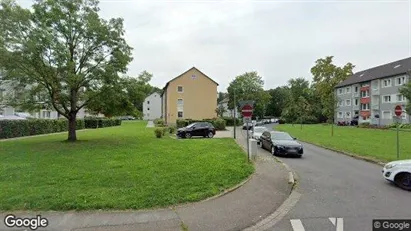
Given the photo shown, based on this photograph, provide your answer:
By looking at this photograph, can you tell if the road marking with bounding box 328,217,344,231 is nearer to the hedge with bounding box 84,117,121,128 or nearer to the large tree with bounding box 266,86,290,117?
the hedge with bounding box 84,117,121,128

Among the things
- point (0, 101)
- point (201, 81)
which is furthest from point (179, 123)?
point (0, 101)

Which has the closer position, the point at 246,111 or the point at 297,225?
the point at 297,225

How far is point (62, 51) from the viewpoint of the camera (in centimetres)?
1753

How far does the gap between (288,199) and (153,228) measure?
3.99m

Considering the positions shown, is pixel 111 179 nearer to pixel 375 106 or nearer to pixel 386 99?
pixel 386 99

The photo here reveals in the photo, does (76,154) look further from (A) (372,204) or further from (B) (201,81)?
(B) (201,81)

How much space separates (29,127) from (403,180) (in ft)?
98.8

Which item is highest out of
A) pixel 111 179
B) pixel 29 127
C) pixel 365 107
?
pixel 365 107

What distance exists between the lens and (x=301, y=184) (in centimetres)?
944

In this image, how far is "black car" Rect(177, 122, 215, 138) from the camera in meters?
26.8

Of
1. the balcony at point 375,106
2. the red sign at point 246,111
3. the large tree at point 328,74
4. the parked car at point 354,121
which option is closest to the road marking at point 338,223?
the red sign at point 246,111

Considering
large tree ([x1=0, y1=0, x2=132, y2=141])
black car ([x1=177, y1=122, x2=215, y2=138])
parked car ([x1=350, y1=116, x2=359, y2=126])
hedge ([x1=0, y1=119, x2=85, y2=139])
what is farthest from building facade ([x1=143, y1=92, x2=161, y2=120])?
large tree ([x1=0, y1=0, x2=132, y2=141])

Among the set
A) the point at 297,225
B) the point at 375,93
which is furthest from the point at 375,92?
the point at 297,225

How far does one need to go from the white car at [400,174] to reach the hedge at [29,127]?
27297 mm
